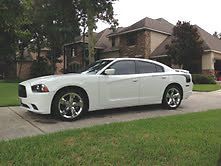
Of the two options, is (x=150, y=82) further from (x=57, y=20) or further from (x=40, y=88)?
(x=57, y=20)

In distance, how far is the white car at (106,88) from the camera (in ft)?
24.0

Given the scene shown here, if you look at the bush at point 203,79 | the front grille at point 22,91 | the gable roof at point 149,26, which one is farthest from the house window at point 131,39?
the front grille at point 22,91

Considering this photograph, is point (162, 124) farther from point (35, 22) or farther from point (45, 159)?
Result: point (35, 22)

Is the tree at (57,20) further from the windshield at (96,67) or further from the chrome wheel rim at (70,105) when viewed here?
the chrome wheel rim at (70,105)

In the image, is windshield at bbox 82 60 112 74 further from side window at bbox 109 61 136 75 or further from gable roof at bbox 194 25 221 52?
gable roof at bbox 194 25 221 52

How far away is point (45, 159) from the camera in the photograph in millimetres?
4312

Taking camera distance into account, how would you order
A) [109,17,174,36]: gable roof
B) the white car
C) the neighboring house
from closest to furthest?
the white car → the neighboring house → [109,17,174,36]: gable roof

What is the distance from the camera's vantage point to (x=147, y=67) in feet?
29.7

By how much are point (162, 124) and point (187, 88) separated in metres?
3.32

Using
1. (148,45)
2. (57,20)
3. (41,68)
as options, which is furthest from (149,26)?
(41,68)

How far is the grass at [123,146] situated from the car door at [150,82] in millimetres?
2250

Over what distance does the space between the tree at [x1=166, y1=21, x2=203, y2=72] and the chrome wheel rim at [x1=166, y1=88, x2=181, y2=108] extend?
58.6 ft

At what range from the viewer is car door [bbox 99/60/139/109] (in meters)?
7.99

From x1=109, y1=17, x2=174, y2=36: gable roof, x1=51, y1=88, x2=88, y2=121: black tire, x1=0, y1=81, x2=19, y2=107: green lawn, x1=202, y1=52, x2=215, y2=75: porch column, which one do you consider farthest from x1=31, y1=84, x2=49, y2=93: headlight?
x1=109, y1=17, x2=174, y2=36: gable roof
